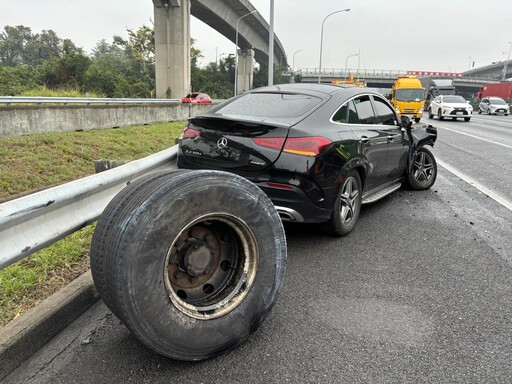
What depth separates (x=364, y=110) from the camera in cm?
500

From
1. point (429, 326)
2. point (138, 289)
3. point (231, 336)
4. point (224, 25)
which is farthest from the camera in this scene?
point (224, 25)

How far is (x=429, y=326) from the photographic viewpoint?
2771mm

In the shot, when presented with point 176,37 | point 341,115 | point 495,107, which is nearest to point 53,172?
point 341,115

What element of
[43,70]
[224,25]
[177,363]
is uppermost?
[224,25]

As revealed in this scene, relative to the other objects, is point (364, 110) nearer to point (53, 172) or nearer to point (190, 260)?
point (190, 260)

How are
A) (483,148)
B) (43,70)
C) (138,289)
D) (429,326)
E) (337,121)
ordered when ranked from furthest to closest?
(43,70) → (483,148) → (337,121) → (429,326) → (138,289)

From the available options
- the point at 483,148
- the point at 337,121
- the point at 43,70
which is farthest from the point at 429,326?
the point at 43,70

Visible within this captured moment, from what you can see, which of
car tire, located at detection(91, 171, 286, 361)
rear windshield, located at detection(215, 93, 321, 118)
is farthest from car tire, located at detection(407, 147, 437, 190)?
car tire, located at detection(91, 171, 286, 361)

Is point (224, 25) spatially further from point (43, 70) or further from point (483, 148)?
point (483, 148)

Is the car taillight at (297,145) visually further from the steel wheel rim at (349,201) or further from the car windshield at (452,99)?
the car windshield at (452,99)

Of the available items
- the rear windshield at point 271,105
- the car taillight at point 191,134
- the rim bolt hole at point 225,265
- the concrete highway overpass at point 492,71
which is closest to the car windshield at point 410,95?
the rear windshield at point 271,105

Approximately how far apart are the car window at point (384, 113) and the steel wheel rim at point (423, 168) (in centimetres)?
129

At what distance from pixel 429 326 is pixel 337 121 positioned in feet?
7.54

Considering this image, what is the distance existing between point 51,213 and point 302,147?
2187mm
